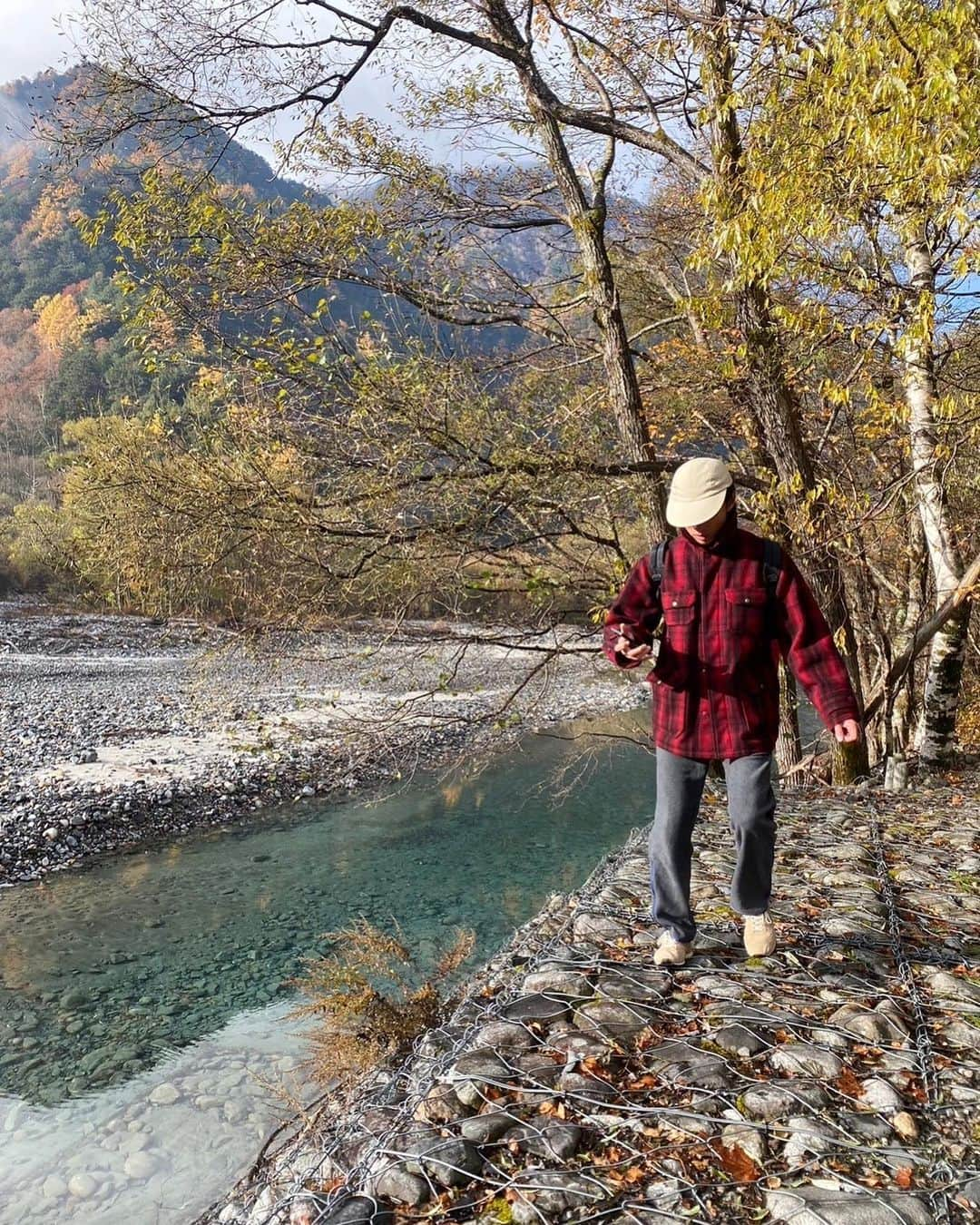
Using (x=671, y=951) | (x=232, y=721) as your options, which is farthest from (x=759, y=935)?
(x=232, y=721)

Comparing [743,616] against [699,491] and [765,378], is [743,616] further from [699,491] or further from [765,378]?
[765,378]

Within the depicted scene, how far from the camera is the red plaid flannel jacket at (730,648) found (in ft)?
11.9

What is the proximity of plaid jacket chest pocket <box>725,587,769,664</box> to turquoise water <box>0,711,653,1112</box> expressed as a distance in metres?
5.51

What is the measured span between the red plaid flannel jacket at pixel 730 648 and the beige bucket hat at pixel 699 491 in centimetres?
13

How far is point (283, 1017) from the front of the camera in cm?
730

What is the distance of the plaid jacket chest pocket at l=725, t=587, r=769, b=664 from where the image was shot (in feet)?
11.8

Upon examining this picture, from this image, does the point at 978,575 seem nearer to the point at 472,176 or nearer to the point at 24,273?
the point at 472,176

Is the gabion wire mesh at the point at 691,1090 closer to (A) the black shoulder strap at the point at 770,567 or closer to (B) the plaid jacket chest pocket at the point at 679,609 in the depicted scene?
(B) the plaid jacket chest pocket at the point at 679,609

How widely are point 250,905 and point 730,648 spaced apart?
7.92 meters

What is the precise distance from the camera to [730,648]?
3.62 m

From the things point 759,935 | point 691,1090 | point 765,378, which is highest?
point 765,378

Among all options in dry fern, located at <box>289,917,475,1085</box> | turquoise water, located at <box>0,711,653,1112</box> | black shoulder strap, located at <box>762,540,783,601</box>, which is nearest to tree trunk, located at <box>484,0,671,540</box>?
turquoise water, located at <box>0,711,653,1112</box>

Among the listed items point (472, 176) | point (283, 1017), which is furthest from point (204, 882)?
point (472, 176)

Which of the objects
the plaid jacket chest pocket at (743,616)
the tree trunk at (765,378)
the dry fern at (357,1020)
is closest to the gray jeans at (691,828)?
the plaid jacket chest pocket at (743,616)
